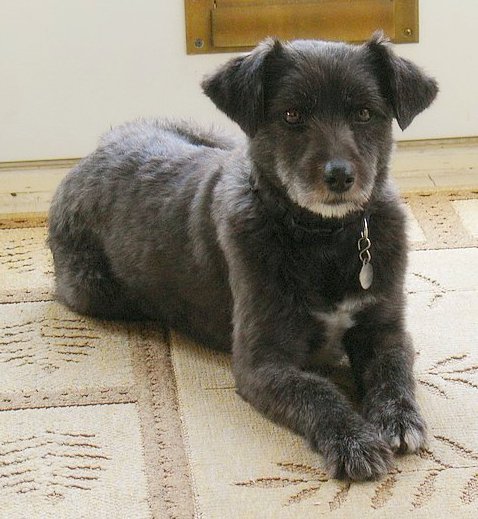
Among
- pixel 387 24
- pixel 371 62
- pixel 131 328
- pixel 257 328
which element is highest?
pixel 371 62

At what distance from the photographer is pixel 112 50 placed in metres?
4.02

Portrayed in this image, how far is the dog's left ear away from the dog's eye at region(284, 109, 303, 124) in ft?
0.73

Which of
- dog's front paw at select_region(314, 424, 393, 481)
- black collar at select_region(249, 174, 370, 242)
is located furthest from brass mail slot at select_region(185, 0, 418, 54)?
dog's front paw at select_region(314, 424, 393, 481)

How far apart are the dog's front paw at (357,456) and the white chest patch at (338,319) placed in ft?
1.21

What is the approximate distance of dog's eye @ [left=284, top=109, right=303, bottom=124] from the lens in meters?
2.49

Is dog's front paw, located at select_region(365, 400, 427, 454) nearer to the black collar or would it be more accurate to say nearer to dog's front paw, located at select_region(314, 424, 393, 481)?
dog's front paw, located at select_region(314, 424, 393, 481)

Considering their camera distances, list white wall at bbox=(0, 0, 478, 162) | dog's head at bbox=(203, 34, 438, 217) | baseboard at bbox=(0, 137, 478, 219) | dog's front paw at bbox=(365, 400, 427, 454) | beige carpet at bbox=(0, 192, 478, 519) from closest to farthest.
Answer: beige carpet at bbox=(0, 192, 478, 519) < dog's front paw at bbox=(365, 400, 427, 454) < dog's head at bbox=(203, 34, 438, 217) < white wall at bbox=(0, 0, 478, 162) < baseboard at bbox=(0, 137, 478, 219)

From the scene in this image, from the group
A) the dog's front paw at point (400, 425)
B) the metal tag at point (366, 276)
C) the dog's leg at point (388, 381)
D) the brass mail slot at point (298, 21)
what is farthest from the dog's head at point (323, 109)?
the brass mail slot at point (298, 21)

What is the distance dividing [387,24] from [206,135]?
1088 mm

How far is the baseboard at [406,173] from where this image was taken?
13.4ft

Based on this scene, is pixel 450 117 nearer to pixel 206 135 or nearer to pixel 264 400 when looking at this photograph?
pixel 206 135

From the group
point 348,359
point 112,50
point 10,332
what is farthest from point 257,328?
point 112,50

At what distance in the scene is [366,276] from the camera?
8.45 ft

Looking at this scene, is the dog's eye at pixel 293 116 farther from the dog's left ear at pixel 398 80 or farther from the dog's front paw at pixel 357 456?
the dog's front paw at pixel 357 456
